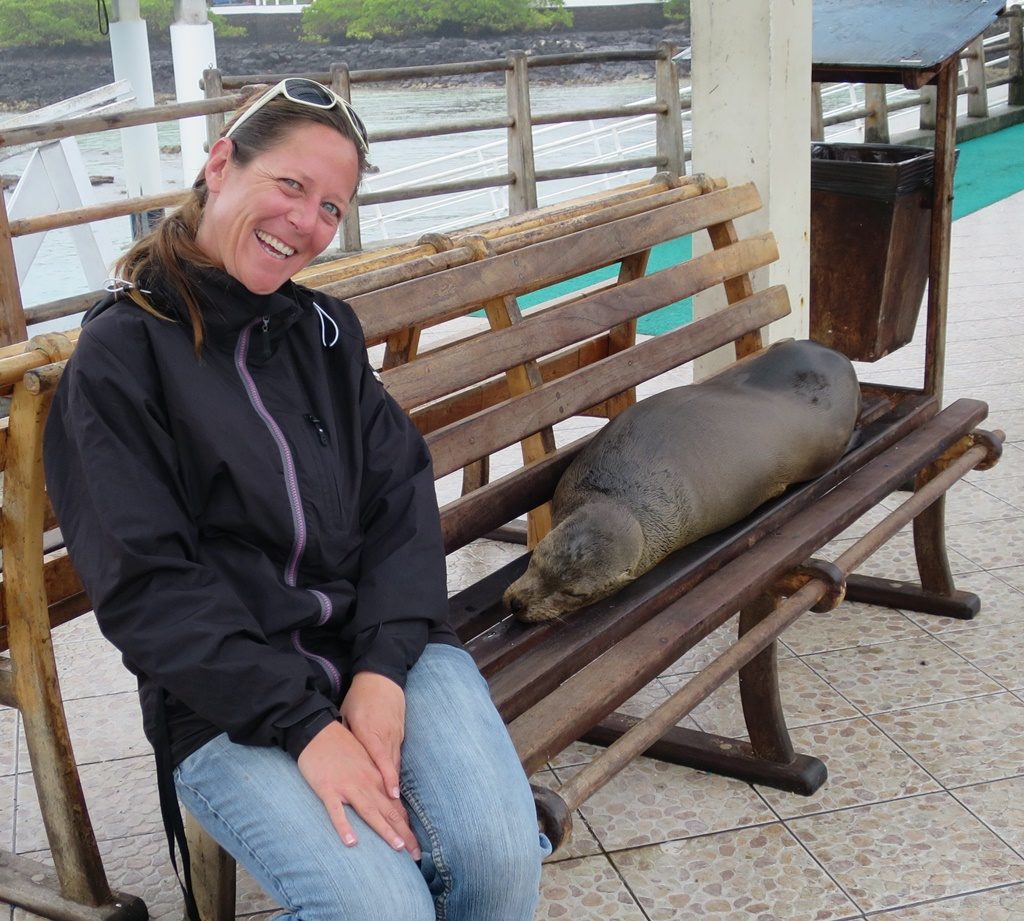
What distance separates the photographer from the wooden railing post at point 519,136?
794 centimetres

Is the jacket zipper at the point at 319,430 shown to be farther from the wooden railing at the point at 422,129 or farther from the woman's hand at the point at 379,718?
the wooden railing at the point at 422,129

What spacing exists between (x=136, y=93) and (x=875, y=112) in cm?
635

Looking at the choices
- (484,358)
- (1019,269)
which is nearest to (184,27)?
(1019,269)

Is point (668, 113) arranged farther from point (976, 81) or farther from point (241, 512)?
point (241, 512)

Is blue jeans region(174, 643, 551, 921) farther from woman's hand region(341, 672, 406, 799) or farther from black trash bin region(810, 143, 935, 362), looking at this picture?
black trash bin region(810, 143, 935, 362)

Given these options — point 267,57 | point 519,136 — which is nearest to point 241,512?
point 519,136

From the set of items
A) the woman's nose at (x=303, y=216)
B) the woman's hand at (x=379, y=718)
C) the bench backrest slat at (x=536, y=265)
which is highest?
the woman's nose at (x=303, y=216)

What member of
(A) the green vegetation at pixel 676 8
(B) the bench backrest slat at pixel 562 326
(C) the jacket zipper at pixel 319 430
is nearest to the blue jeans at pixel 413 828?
(C) the jacket zipper at pixel 319 430

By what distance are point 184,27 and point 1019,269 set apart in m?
7.15

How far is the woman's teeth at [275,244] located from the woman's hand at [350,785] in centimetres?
66

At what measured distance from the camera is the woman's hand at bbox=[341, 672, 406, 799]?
168 cm

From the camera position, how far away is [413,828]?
A: 169cm

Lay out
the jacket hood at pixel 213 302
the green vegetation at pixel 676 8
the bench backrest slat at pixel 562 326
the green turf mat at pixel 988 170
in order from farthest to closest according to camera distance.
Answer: the green vegetation at pixel 676 8
the green turf mat at pixel 988 170
the bench backrest slat at pixel 562 326
the jacket hood at pixel 213 302

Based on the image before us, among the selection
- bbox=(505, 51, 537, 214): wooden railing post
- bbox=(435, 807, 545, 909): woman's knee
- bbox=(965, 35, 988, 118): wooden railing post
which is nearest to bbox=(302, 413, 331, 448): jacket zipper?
bbox=(435, 807, 545, 909): woman's knee
